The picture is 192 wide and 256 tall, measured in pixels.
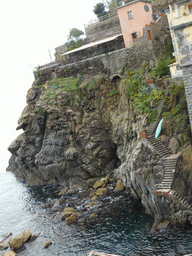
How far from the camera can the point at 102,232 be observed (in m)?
25.2

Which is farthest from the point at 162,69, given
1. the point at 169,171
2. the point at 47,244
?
the point at 47,244

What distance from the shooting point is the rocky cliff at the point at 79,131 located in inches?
1416

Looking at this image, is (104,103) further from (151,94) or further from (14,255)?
(14,255)

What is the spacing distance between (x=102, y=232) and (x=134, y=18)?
30216mm

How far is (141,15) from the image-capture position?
37469mm

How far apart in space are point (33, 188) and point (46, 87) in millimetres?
18734

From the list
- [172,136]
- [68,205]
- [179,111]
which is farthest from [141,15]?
[68,205]

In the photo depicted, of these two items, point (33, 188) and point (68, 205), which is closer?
point (68, 205)

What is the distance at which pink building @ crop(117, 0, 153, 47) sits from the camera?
1474 inches

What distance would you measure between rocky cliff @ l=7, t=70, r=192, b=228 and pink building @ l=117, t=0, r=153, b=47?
24.0ft

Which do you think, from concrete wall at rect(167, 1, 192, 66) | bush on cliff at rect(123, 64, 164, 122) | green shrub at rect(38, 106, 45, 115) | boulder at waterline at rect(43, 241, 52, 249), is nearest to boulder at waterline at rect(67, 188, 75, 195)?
boulder at waterline at rect(43, 241, 52, 249)

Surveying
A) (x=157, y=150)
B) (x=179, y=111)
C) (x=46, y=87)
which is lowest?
(x=157, y=150)

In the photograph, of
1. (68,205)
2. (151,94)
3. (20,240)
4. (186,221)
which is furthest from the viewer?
(68,205)

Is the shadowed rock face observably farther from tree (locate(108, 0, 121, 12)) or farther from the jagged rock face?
tree (locate(108, 0, 121, 12))
